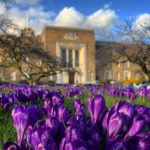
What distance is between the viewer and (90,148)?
93 centimetres

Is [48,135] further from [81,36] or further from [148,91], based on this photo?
[81,36]

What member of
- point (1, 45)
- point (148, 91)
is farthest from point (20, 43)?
point (148, 91)

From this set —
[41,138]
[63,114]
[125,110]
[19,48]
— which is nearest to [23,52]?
[19,48]

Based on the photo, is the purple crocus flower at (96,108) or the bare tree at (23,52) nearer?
the purple crocus flower at (96,108)

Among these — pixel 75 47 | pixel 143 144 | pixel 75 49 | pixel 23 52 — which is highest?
pixel 75 47

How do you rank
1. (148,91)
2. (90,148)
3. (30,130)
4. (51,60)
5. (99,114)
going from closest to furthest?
(90,148) < (30,130) < (99,114) < (148,91) < (51,60)

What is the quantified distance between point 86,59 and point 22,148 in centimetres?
6706

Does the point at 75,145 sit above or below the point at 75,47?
below

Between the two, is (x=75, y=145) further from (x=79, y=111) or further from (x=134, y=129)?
(x=79, y=111)

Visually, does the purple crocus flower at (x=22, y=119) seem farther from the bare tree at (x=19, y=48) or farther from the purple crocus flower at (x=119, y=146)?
the bare tree at (x=19, y=48)

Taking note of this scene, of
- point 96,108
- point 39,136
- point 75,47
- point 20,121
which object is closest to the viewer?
point 39,136

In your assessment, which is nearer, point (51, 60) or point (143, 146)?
point (143, 146)

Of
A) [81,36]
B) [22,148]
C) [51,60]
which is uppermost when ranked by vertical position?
[81,36]

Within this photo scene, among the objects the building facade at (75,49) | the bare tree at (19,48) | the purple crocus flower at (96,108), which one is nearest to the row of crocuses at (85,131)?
the purple crocus flower at (96,108)
